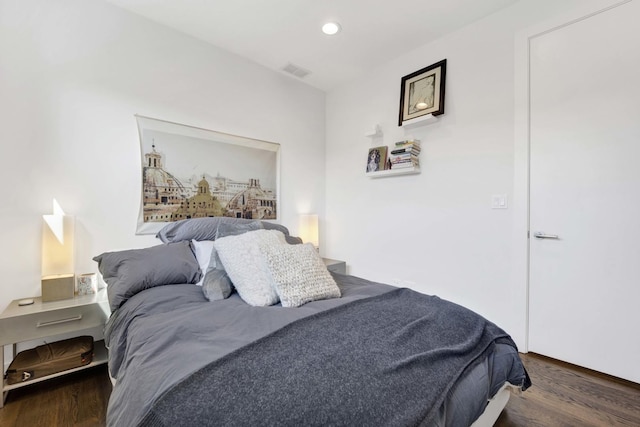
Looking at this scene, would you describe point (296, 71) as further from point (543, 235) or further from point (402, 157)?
point (543, 235)

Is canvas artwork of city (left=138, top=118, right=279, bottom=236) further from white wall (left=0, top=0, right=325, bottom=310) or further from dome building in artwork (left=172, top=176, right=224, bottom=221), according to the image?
white wall (left=0, top=0, right=325, bottom=310)

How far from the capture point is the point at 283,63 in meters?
3.00

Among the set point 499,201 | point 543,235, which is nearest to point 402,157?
point 499,201

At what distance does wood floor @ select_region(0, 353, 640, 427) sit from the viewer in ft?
4.73

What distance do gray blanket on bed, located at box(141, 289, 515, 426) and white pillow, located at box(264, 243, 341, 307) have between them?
27cm

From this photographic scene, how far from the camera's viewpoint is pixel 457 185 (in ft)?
8.18

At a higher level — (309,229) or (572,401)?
(309,229)

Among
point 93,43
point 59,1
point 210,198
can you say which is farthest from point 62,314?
point 59,1

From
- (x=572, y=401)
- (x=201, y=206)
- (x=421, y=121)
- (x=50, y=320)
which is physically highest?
(x=421, y=121)

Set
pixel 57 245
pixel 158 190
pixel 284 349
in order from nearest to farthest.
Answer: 1. pixel 284 349
2. pixel 57 245
3. pixel 158 190

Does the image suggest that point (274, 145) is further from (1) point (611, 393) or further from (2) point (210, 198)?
(1) point (611, 393)

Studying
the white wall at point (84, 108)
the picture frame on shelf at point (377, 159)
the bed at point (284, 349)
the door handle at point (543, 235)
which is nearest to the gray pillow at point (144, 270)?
the bed at point (284, 349)

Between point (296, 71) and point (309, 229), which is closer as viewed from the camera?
point (296, 71)

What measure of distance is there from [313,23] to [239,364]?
2.59 m
